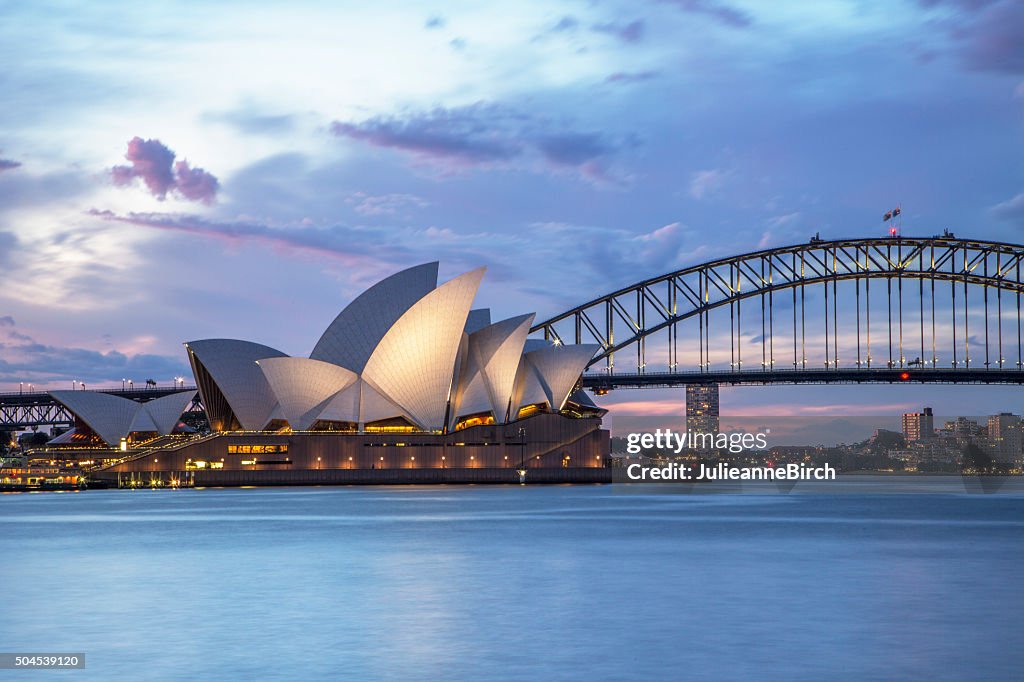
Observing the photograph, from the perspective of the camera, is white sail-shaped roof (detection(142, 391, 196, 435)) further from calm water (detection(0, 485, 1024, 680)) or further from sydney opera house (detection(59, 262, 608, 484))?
calm water (detection(0, 485, 1024, 680))

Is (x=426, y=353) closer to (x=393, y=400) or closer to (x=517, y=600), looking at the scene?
(x=393, y=400)

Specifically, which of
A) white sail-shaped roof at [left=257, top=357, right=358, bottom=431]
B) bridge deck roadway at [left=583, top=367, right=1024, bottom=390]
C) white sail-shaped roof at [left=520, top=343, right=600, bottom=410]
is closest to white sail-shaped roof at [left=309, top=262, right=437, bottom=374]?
white sail-shaped roof at [left=257, top=357, right=358, bottom=431]

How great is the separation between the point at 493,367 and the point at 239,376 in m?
22.9

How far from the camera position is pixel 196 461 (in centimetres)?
10569

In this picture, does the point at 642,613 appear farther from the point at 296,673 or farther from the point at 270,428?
the point at 270,428

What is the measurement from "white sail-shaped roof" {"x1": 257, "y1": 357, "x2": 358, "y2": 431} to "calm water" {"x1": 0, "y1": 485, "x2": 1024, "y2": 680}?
46.9 metres

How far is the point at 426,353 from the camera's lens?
95562 mm

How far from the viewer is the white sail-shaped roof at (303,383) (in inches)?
3942

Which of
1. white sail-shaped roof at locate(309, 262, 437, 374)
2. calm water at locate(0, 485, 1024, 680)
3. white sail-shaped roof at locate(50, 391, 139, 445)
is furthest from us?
white sail-shaped roof at locate(50, 391, 139, 445)

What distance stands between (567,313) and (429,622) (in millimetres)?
105267

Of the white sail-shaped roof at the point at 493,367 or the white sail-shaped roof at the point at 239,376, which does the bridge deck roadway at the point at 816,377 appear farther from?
A: the white sail-shaped roof at the point at 239,376

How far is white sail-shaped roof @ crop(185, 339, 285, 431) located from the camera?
106125mm

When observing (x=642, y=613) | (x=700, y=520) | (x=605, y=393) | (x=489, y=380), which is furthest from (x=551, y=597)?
(x=605, y=393)

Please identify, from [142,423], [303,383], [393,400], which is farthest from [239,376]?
[142,423]
